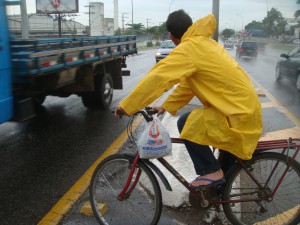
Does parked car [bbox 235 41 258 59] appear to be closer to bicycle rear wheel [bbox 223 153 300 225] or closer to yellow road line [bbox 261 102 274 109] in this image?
yellow road line [bbox 261 102 274 109]

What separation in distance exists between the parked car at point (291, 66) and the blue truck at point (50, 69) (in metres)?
6.06

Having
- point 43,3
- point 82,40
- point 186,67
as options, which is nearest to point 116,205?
point 186,67

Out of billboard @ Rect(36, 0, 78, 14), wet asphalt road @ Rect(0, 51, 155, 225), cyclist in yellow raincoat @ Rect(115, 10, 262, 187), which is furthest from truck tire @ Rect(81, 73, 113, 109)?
billboard @ Rect(36, 0, 78, 14)

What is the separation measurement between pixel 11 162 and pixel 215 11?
10.7 meters

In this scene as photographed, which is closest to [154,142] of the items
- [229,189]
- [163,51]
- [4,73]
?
[229,189]

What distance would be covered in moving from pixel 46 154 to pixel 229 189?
3025 mm

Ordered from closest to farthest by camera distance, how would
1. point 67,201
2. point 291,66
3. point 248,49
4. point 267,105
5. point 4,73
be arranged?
1. point 67,201
2. point 4,73
3. point 267,105
4. point 291,66
5. point 248,49

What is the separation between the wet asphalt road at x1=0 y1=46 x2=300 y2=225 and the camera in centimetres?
379

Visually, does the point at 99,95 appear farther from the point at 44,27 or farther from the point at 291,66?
the point at 291,66

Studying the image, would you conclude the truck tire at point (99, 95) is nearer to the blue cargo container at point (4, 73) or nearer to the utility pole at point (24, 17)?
the utility pole at point (24, 17)

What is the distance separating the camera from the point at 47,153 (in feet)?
17.5

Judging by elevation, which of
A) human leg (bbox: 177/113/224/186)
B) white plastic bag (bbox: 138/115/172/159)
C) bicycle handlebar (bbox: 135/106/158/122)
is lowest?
human leg (bbox: 177/113/224/186)

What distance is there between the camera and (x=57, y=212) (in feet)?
11.7

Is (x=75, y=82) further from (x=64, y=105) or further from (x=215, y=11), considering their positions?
(x=215, y=11)
